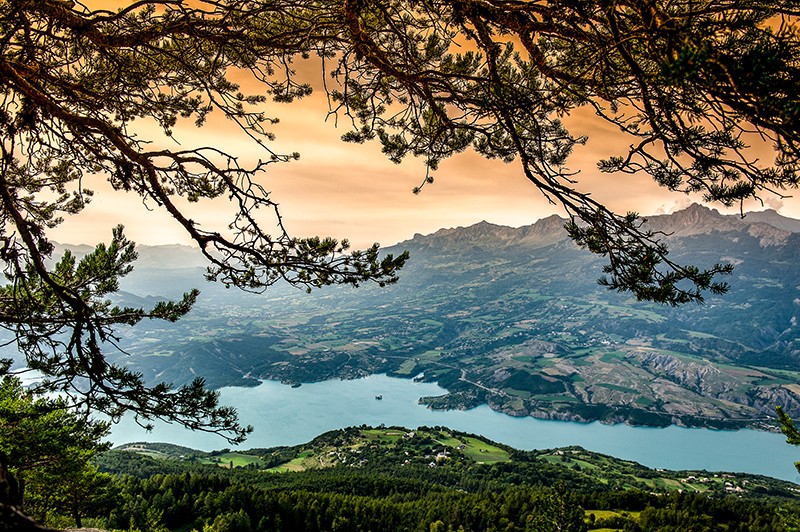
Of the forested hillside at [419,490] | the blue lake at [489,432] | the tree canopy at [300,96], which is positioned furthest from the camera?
the blue lake at [489,432]

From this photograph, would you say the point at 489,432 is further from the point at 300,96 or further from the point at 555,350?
the point at 300,96

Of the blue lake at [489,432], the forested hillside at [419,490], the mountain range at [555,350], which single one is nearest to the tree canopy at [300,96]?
the forested hillside at [419,490]

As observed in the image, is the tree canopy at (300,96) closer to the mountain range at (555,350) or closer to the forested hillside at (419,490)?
the forested hillside at (419,490)

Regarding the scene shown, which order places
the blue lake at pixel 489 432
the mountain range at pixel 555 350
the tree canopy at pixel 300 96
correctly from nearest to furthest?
1. the tree canopy at pixel 300 96
2. the blue lake at pixel 489 432
3. the mountain range at pixel 555 350

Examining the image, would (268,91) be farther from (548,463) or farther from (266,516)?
(548,463)

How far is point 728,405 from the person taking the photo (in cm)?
8406

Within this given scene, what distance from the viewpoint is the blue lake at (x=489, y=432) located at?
2613 inches

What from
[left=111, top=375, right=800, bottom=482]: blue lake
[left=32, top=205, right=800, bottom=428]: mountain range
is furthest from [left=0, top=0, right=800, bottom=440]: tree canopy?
[left=32, top=205, right=800, bottom=428]: mountain range

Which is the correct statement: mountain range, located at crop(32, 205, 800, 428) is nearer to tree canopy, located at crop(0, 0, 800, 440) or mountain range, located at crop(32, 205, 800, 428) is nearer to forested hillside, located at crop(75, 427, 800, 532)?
forested hillside, located at crop(75, 427, 800, 532)

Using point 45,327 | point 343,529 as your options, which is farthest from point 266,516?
point 45,327

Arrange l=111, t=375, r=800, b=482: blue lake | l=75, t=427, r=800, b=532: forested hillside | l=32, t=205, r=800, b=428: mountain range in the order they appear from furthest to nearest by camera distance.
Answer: l=32, t=205, r=800, b=428: mountain range → l=111, t=375, r=800, b=482: blue lake → l=75, t=427, r=800, b=532: forested hillside

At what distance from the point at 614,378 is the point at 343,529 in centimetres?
8553

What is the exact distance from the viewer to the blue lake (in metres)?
66.4

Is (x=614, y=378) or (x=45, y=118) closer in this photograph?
(x=45, y=118)
